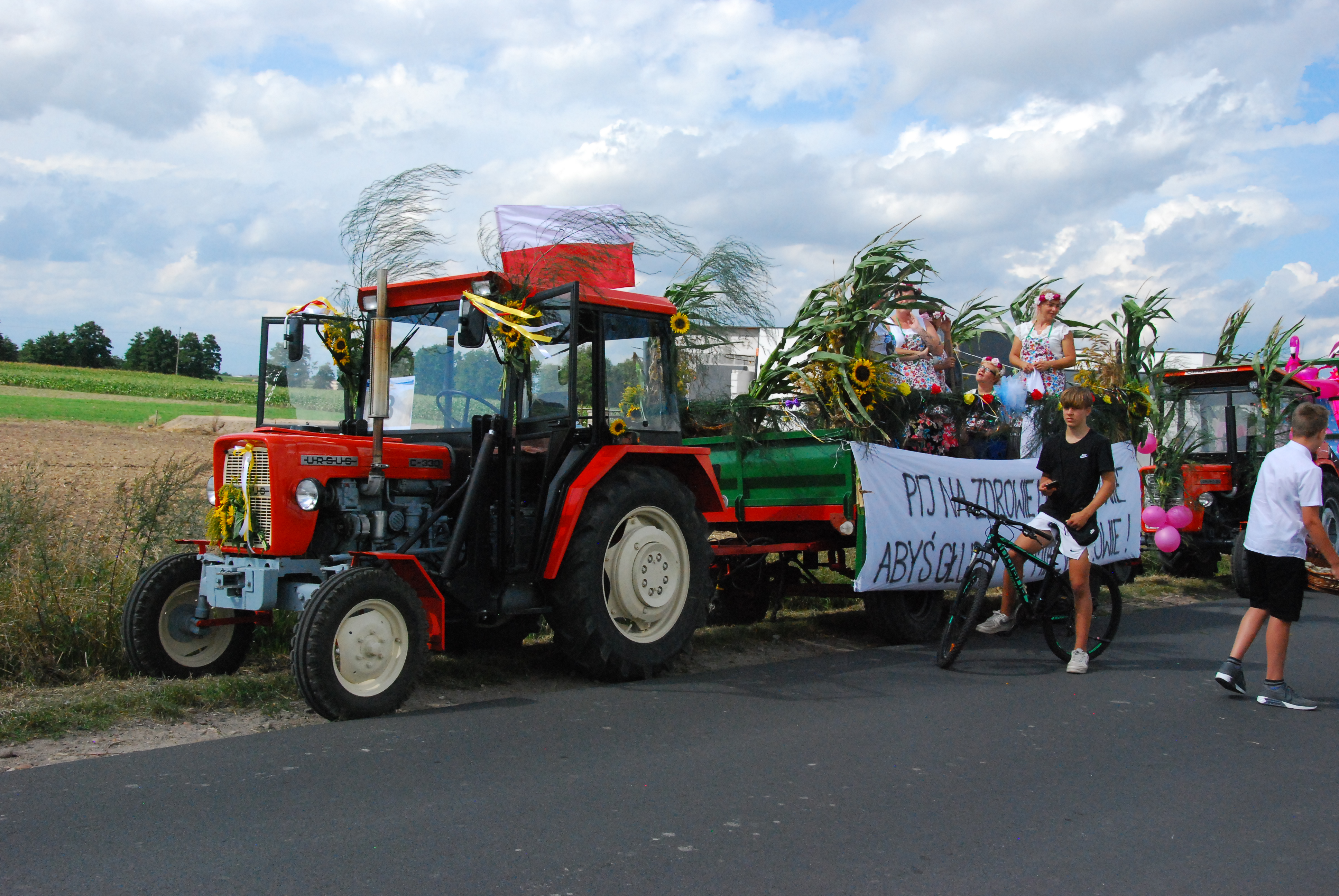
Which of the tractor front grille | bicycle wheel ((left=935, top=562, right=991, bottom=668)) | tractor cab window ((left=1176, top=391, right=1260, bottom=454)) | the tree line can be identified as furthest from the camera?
the tree line

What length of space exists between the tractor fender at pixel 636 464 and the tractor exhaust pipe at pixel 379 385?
1.03 m

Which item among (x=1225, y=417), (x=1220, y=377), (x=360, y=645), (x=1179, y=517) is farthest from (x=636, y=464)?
(x=1225, y=417)

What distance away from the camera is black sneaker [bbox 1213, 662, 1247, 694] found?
6.34 meters

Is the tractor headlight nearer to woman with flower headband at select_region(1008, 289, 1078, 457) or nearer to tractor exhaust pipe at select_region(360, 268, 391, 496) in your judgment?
tractor exhaust pipe at select_region(360, 268, 391, 496)

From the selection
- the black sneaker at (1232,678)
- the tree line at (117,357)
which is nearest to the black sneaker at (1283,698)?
the black sneaker at (1232,678)

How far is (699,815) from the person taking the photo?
4082 millimetres

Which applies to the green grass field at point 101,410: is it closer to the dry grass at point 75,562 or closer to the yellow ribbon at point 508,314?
the dry grass at point 75,562

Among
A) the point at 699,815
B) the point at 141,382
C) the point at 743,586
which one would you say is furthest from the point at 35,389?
the point at 699,815

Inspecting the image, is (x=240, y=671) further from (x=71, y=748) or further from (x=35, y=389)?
(x=35, y=389)

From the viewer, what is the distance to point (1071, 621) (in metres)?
7.50

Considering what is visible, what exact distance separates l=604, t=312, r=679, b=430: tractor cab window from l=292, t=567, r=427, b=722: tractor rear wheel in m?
1.83

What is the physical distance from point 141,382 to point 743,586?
67617 millimetres

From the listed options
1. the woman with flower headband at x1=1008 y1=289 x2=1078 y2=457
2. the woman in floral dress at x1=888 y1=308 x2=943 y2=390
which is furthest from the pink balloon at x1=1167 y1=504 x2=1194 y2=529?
the woman in floral dress at x1=888 y1=308 x2=943 y2=390

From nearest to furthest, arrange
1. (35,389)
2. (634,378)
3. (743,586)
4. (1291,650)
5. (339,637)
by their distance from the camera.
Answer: (339,637) < (634,378) < (1291,650) < (743,586) < (35,389)
